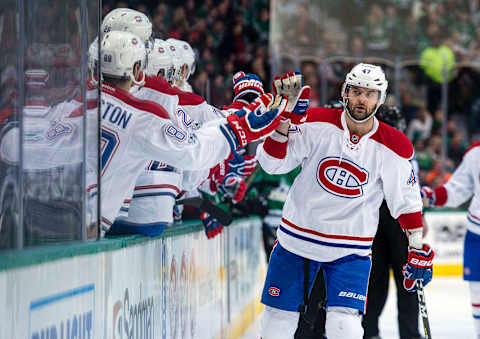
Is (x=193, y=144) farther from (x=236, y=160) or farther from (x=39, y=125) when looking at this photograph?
(x=236, y=160)

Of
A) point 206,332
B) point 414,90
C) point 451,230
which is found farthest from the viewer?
point 414,90

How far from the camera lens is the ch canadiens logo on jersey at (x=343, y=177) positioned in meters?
3.32

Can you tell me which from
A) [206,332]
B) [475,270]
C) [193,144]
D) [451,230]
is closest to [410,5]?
[451,230]

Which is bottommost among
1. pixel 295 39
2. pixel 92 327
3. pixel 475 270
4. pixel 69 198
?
pixel 475 270

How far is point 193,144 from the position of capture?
2.78 m

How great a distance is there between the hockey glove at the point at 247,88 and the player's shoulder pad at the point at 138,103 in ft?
2.52

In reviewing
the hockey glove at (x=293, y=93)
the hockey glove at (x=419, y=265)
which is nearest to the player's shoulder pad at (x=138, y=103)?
the hockey glove at (x=293, y=93)

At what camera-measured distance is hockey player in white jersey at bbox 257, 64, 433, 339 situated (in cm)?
332

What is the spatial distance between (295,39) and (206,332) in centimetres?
693

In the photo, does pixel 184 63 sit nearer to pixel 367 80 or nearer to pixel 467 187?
pixel 367 80

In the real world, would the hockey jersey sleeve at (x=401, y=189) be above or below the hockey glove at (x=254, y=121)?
below

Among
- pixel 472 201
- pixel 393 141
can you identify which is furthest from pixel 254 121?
pixel 472 201

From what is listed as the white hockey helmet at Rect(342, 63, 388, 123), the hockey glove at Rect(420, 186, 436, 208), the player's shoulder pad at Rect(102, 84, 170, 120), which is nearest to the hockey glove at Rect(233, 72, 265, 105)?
the white hockey helmet at Rect(342, 63, 388, 123)

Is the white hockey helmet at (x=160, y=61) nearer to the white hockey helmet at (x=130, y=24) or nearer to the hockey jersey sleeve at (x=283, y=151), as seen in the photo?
the white hockey helmet at (x=130, y=24)
